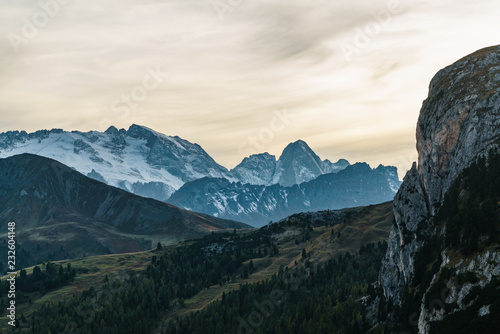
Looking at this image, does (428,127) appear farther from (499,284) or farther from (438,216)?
(499,284)

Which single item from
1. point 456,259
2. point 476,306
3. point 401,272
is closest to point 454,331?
point 476,306

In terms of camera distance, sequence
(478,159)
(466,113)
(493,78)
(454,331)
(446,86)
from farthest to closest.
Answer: (446,86) → (493,78) → (466,113) → (478,159) → (454,331)

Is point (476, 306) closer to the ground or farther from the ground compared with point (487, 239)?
closer to the ground

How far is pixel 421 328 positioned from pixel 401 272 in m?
52.3

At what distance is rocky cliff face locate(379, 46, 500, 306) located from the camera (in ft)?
456

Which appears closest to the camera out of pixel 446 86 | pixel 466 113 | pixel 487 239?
pixel 487 239

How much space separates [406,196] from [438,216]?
31.6 meters

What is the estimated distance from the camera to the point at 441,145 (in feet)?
503

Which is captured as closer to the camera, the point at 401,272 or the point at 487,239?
the point at 487,239

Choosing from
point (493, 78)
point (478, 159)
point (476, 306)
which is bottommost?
point (476, 306)

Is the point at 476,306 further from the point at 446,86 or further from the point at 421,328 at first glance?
the point at 446,86

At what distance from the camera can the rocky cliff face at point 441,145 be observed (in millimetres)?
139000

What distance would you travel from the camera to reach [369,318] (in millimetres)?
167625

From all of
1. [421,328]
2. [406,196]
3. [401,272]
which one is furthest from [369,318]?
[421,328]
